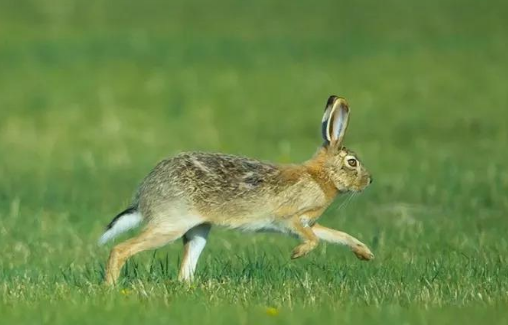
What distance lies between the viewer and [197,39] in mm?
34188

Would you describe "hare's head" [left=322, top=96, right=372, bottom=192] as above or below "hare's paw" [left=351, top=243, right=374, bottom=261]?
above

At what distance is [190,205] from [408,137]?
15277mm

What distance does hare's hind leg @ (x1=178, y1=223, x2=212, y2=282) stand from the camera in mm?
10742

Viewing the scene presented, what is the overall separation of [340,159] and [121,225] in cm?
185

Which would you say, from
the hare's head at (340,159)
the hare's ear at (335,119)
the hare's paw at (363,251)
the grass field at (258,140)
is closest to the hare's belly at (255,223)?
the grass field at (258,140)

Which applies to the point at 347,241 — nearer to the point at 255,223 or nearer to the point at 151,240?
the point at 255,223

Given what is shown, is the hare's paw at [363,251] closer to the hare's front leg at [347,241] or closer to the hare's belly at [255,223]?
the hare's front leg at [347,241]

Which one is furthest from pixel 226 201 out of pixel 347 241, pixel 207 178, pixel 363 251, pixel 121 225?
pixel 363 251

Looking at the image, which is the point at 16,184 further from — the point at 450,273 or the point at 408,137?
the point at 450,273

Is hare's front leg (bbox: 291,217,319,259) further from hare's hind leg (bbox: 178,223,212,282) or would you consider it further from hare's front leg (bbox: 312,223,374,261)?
hare's hind leg (bbox: 178,223,212,282)

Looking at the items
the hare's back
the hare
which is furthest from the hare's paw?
the hare's back

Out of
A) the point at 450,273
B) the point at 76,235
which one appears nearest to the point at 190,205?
the point at 450,273

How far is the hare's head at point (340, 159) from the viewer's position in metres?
11.0

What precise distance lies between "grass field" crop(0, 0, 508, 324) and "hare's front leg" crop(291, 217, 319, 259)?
0.85ft
